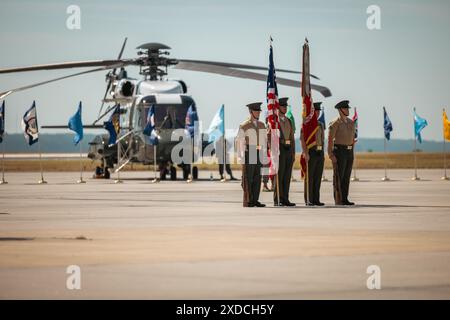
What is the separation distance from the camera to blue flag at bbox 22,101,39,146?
46.2 meters

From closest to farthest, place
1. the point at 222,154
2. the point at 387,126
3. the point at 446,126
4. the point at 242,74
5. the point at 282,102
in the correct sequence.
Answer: the point at 282,102, the point at 242,74, the point at 222,154, the point at 446,126, the point at 387,126

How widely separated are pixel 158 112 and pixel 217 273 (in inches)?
1260

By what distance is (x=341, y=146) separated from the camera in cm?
2323

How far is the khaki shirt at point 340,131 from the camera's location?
2316 cm

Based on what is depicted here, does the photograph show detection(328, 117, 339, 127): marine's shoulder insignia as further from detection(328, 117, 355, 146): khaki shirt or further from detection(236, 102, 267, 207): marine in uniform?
detection(236, 102, 267, 207): marine in uniform

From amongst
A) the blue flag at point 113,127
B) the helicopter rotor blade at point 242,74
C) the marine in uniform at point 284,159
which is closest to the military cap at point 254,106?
the marine in uniform at point 284,159

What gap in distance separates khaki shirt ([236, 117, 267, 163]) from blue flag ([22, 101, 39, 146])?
24.6 metres

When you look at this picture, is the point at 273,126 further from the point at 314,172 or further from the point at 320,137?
the point at 314,172

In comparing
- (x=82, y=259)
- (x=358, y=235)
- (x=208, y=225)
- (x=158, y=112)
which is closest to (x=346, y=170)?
(x=208, y=225)

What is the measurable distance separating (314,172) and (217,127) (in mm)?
21281

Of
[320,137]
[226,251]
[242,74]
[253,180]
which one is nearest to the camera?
[226,251]

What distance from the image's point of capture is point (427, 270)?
456 inches

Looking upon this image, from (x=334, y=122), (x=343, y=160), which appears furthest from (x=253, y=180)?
(x=334, y=122)

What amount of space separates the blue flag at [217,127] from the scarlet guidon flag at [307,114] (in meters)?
20.0
